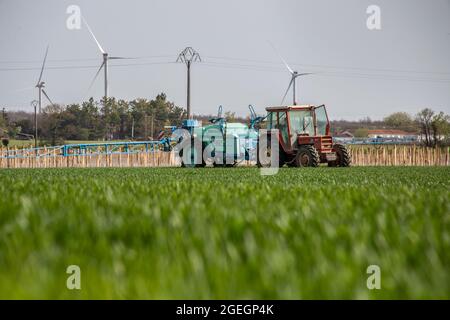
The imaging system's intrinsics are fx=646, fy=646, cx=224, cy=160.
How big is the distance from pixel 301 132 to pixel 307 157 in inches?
51.6

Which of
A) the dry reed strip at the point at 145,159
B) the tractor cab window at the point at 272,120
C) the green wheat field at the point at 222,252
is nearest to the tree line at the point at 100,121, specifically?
the dry reed strip at the point at 145,159

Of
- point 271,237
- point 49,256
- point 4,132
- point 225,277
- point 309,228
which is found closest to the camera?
point 225,277

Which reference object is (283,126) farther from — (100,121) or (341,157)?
(100,121)

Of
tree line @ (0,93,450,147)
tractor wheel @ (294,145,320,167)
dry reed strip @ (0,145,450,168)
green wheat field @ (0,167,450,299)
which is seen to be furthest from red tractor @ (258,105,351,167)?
tree line @ (0,93,450,147)

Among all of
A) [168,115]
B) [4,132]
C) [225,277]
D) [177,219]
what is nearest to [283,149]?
[177,219]

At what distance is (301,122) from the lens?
81.4ft

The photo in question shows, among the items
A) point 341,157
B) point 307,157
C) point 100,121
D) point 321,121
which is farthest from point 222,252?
point 100,121

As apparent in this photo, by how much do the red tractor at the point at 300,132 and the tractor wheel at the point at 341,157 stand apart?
0.09 meters

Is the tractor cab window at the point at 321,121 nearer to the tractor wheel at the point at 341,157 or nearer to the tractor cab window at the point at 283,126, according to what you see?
the tractor wheel at the point at 341,157

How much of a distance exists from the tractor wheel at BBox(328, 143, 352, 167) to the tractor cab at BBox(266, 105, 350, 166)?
0.18 ft
